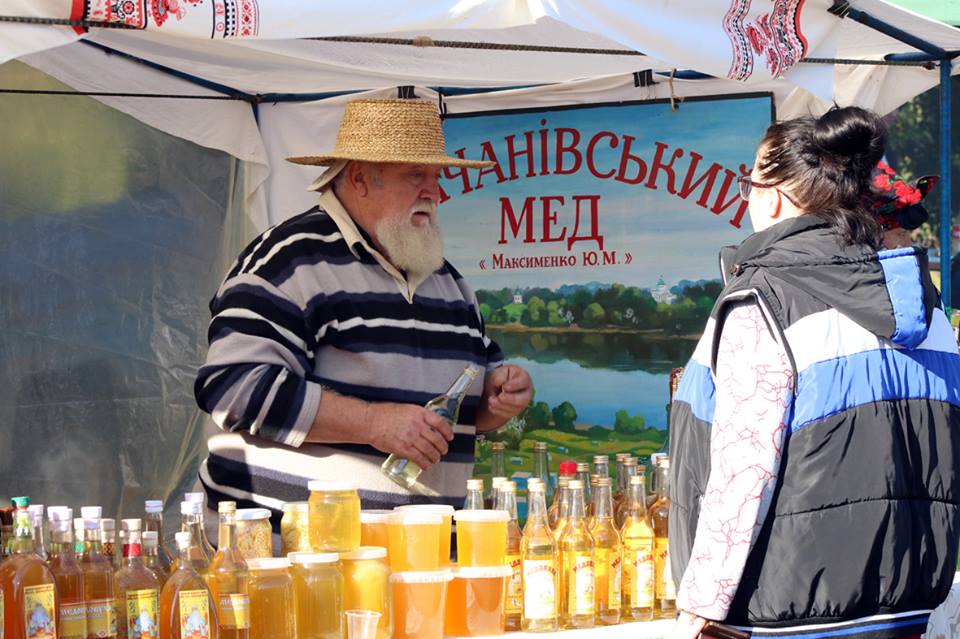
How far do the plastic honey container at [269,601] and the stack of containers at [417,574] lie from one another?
0.94 ft

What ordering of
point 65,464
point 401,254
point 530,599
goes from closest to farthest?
point 530,599 → point 401,254 → point 65,464

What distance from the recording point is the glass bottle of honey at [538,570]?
291 cm

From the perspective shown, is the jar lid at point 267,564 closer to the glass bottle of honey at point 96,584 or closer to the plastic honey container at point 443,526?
the glass bottle of honey at point 96,584

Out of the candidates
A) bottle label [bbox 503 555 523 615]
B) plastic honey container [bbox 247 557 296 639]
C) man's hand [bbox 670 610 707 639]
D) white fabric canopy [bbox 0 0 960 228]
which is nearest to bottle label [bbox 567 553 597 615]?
bottle label [bbox 503 555 523 615]

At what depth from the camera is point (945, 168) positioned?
4.40m

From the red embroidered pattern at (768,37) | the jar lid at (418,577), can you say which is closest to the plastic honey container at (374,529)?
the jar lid at (418,577)

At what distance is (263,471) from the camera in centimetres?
322

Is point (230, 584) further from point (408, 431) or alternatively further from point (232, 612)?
point (408, 431)

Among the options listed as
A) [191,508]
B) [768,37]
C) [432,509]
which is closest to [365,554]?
[432,509]

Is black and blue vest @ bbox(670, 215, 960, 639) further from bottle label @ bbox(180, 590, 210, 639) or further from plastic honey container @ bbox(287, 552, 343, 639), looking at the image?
bottle label @ bbox(180, 590, 210, 639)

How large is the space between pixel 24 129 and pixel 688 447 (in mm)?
2993

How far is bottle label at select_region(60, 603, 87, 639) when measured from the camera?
7.95 ft

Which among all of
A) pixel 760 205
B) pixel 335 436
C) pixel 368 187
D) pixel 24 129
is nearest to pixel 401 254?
pixel 368 187

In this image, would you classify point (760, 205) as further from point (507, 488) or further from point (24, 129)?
point (24, 129)
